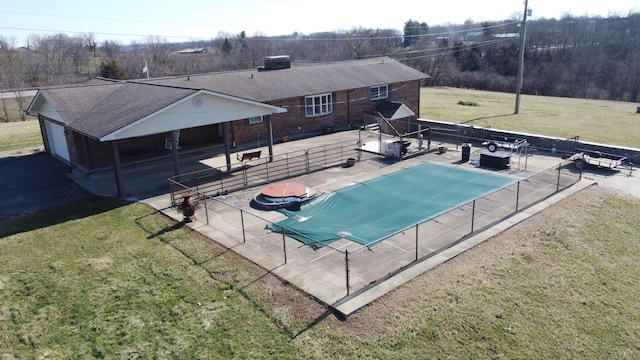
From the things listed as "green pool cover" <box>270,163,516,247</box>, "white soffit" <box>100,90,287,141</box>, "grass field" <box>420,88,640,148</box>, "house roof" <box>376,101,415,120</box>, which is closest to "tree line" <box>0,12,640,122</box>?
"grass field" <box>420,88,640,148</box>

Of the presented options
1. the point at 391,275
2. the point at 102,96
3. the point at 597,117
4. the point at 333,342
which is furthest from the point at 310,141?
the point at 597,117

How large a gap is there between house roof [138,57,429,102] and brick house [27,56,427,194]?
7 centimetres

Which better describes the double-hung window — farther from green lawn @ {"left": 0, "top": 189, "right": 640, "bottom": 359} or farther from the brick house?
green lawn @ {"left": 0, "top": 189, "right": 640, "bottom": 359}

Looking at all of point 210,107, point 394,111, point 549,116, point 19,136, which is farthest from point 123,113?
point 549,116

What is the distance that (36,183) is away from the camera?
72.1ft

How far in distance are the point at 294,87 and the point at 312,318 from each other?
2171cm

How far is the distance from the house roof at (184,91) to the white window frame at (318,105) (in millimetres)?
623

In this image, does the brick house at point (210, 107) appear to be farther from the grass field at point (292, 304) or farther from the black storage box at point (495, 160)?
the black storage box at point (495, 160)

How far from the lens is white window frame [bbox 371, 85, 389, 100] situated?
34344 millimetres

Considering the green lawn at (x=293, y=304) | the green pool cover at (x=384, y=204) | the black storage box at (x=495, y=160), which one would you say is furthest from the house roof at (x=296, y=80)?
the green lawn at (x=293, y=304)

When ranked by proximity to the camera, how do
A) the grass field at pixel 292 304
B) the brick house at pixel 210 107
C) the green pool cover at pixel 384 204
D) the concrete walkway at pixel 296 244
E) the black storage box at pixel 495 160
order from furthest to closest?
the black storage box at pixel 495 160 < the brick house at pixel 210 107 < the green pool cover at pixel 384 204 < the concrete walkway at pixel 296 244 < the grass field at pixel 292 304

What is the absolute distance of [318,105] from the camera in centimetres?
3127

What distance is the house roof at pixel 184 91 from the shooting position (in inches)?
813

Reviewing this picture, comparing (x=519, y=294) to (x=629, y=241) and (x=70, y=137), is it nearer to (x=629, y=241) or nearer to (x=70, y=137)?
(x=629, y=241)
